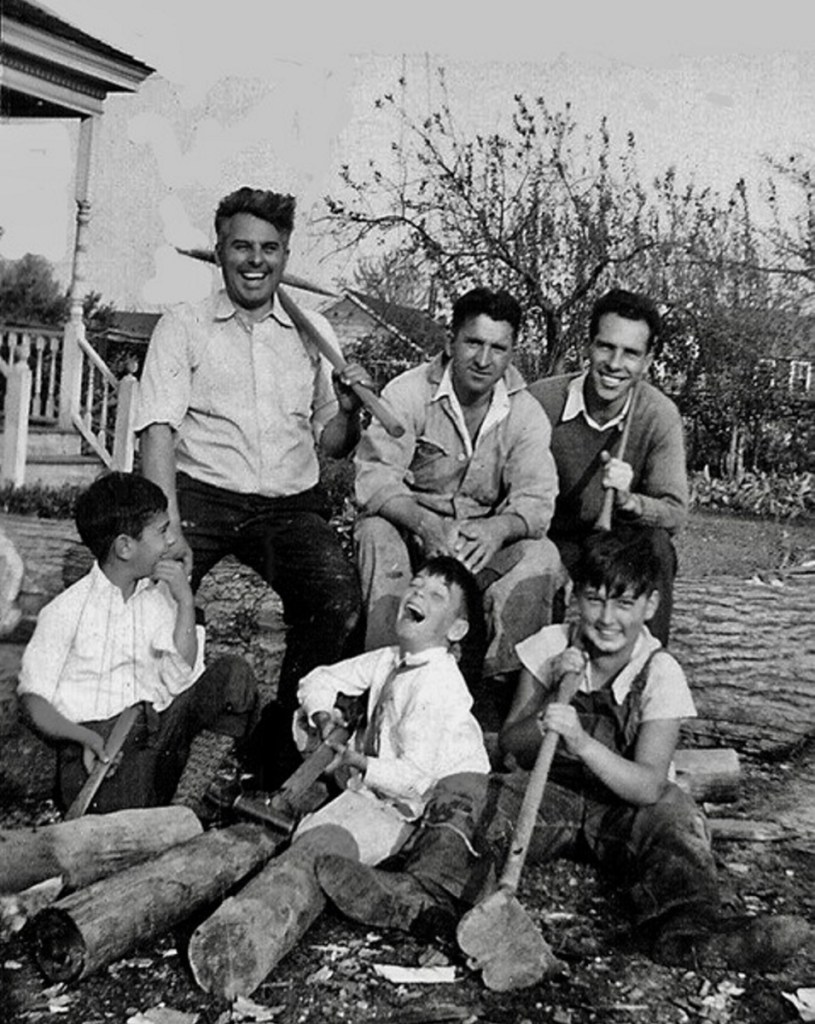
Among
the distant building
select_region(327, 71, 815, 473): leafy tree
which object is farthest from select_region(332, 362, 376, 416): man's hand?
the distant building

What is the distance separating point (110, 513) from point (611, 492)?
1543 millimetres

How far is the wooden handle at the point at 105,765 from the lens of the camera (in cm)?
307

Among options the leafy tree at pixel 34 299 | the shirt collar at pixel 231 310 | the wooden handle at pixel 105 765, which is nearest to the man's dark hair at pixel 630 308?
the shirt collar at pixel 231 310

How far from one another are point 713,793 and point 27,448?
3.80 m

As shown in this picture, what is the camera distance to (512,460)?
4008mm

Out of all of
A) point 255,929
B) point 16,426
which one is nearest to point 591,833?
point 255,929

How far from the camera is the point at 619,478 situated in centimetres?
397

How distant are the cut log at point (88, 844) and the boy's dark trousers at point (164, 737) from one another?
153 millimetres

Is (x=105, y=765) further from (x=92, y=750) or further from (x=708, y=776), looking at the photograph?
(x=708, y=776)

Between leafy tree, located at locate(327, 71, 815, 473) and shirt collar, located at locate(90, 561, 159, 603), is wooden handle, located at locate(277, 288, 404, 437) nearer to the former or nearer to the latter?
shirt collar, located at locate(90, 561, 159, 603)

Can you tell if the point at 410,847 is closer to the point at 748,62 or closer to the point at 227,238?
the point at 227,238

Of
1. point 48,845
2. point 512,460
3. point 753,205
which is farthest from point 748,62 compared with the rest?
point 48,845

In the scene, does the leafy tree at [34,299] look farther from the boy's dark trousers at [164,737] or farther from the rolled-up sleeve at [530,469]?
the boy's dark trousers at [164,737]

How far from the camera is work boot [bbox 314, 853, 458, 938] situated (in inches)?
106
